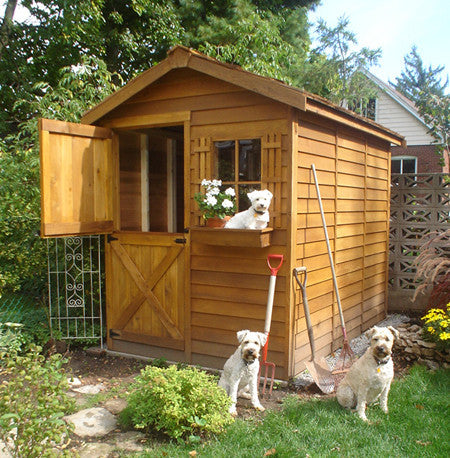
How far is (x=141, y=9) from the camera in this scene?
11539mm

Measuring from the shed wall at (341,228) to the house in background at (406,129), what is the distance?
462 inches

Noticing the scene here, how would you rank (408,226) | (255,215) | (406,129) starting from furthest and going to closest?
1. (406,129)
2. (408,226)
3. (255,215)

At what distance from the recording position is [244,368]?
156 inches

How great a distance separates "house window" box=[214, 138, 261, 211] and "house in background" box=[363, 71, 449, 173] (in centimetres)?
1468

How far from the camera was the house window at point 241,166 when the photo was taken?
4.70 metres

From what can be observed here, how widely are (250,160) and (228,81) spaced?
76cm

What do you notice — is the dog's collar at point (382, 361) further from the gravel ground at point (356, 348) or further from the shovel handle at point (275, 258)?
the shovel handle at point (275, 258)

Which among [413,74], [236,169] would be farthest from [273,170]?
[413,74]

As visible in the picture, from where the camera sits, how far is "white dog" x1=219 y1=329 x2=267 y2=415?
3863 mm

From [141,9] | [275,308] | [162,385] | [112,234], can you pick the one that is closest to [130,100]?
[112,234]

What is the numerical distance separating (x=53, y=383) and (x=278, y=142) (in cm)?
275

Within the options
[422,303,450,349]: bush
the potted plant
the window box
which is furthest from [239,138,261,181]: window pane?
[422,303,450,349]: bush

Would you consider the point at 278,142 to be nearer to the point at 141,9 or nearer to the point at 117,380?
the point at 117,380

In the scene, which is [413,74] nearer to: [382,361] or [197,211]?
[197,211]
